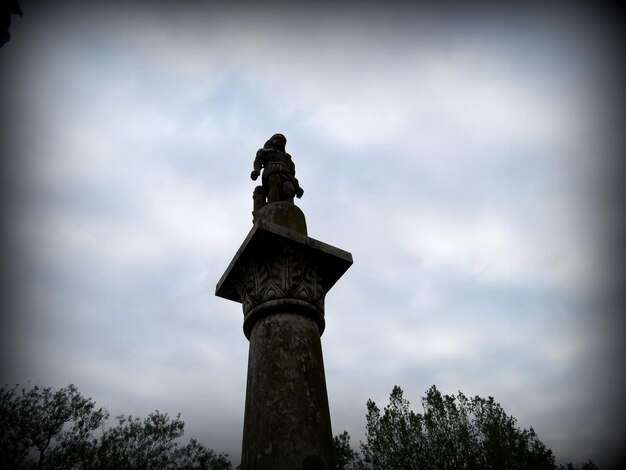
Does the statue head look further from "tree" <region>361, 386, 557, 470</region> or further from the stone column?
"tree" <region>361, 386, 557, 470</region>

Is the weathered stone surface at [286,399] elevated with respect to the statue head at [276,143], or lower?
lower

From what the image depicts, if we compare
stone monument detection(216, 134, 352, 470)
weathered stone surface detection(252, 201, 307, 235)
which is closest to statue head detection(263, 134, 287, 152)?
stone monument detection(216, 134, 352, 470)

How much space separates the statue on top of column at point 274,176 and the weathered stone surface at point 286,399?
235cm

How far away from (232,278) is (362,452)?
69.5ft

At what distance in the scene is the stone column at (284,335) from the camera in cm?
365

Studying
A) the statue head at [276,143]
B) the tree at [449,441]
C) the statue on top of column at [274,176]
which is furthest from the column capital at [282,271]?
the tree at [449,441]

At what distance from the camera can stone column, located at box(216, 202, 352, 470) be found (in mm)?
3654

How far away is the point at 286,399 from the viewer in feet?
12.6

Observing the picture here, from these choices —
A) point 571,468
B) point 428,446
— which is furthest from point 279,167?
point 571,468

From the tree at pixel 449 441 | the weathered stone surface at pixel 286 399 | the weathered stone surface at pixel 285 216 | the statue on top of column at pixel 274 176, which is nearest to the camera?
the weathered stone surface at pixel 286 399

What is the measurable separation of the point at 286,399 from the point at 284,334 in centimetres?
71

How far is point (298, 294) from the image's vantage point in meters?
4.67

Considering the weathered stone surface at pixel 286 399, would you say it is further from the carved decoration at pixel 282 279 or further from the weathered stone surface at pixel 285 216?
the weathered stone surface at pixel 285 216

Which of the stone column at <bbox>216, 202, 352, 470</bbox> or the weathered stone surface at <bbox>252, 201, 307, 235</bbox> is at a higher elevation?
the weathered stone surface at <bbox>252, 201, 307, 235</bbox>
